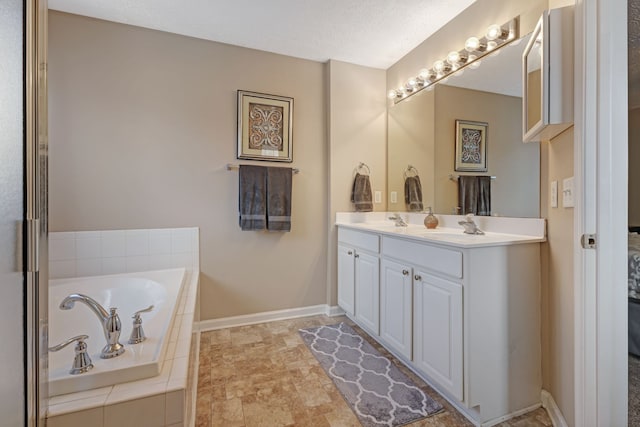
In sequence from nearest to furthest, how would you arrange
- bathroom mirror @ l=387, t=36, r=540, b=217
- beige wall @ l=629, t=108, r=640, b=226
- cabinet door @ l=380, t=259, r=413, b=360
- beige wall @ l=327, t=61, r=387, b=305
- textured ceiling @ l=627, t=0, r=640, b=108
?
textured ceiling @ l=627, t=0, r=640, b=108 < bathroom mirror @ l=387, t=36, r=540, b=217 < cabinet door @ l=380, t=259, r=413, b=360 < beige wall @ l=629, t=108, r=640, b=226 < beige wall @ l=327, t=61, r=387, b=305

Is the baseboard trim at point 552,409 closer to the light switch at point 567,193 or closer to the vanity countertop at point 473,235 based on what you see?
the vanity countertop at point 473,235

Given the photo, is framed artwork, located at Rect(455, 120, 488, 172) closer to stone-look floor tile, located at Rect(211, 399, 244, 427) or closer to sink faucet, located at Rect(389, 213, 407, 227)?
sink faucet, located at Rect(389, 213, 407, 227)

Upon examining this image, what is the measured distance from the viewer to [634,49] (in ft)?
6.13

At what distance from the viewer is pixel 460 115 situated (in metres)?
2.05

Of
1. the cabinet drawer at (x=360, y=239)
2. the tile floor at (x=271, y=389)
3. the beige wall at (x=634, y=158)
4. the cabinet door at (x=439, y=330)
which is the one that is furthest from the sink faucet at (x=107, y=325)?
the beige wall at (x=634, y=158)

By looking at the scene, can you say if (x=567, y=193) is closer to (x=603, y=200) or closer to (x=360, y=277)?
(x=603, y=200)

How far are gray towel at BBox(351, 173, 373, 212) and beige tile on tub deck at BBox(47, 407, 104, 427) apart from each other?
2207mm

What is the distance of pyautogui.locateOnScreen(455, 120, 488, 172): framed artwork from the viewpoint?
1.89 meters

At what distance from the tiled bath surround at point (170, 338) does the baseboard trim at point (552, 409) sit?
160cm

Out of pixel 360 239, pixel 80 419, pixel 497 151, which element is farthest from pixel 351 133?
pixel 80 419

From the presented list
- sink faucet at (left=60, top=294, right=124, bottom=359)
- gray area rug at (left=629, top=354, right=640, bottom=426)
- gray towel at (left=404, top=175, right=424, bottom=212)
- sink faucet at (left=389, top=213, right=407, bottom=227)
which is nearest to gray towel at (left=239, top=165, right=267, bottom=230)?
sink faucet at (left=389, top=213, right=407, bottom=227)

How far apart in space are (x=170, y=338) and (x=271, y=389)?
2.31ft

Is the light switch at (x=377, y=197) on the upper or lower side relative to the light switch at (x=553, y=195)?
upper

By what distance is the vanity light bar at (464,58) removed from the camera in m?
1.68
